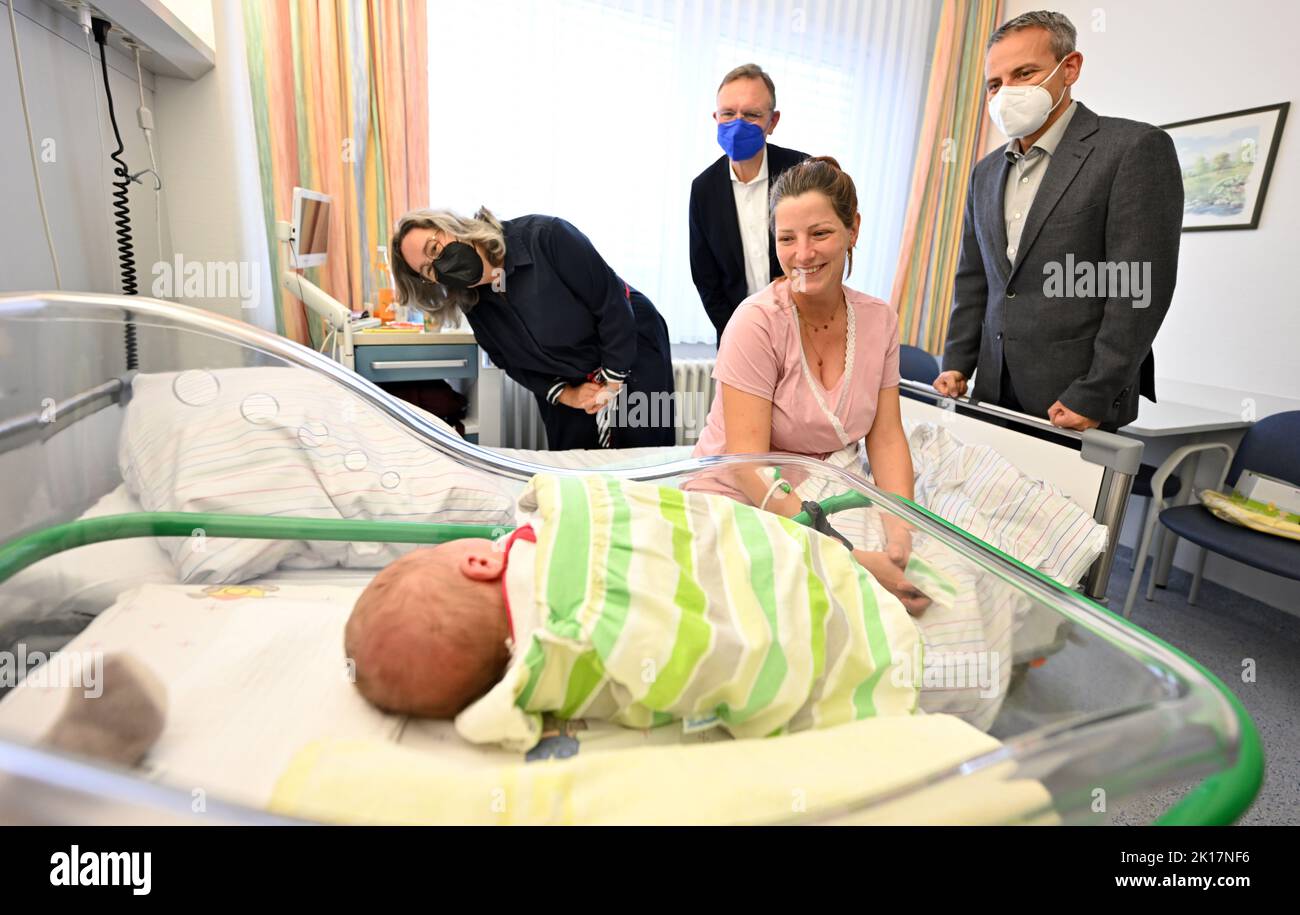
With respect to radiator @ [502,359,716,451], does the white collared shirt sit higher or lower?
higher

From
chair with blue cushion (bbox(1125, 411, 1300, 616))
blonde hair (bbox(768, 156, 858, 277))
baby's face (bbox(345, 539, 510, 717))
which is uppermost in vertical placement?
blonde hair (bbox(768, 156, 858, 277))

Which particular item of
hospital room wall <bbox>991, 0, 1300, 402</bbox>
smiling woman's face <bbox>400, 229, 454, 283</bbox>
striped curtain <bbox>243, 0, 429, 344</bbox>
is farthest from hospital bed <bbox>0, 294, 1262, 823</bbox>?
hospital room wall <bbox>991, 0, 1300, 402</bbox>

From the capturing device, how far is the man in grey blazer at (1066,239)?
172 cm

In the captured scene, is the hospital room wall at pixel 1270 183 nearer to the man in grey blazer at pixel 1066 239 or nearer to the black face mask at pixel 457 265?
the man in grey blazer at pixel 1066 239

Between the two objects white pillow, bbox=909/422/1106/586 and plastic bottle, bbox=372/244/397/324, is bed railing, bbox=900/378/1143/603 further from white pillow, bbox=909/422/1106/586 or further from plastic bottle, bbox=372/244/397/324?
plastic bottle, bbox=372/244/397/324

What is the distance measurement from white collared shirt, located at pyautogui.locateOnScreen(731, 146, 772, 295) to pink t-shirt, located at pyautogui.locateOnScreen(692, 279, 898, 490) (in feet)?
3.94

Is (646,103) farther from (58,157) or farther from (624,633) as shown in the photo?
(624,633)

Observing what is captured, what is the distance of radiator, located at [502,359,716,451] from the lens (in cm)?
327

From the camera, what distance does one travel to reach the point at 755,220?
276cm

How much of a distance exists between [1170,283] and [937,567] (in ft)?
4.35

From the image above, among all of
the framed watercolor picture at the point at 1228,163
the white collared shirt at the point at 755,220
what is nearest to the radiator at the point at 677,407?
the white collared shirt at the point at 755,220

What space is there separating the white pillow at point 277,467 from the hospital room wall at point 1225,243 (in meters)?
2.98
